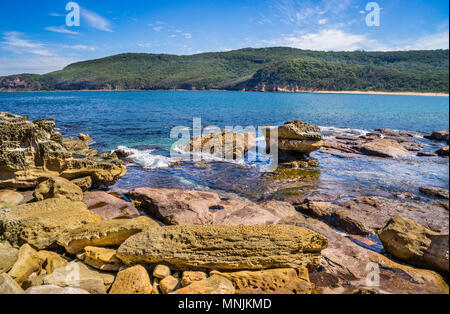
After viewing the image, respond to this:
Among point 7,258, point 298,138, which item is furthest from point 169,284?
point 298,138

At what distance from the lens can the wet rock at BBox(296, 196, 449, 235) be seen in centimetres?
784

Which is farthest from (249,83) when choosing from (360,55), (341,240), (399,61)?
(341,240)


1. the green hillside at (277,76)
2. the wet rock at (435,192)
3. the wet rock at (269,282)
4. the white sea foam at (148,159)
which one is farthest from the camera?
the green hillside at (277,76)

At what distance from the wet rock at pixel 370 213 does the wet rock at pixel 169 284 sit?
575cm

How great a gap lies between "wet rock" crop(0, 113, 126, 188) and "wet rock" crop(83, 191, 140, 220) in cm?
140

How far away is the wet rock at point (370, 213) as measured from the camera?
309 inches

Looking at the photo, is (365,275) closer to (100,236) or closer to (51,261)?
(100,236)

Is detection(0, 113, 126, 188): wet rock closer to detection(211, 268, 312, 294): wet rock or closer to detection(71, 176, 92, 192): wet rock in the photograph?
detection(71, 176, 92, 192): wet rock

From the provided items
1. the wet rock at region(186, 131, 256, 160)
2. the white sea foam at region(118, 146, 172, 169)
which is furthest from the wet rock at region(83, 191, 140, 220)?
the wet rock at region(186, 131, 256, 160)

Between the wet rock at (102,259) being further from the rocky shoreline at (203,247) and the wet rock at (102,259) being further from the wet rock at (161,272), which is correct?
the wet rock at (161,272)

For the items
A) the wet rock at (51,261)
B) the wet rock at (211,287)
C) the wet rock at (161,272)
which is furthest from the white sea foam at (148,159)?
the wet rock at (211,287)

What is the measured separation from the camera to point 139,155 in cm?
1742
